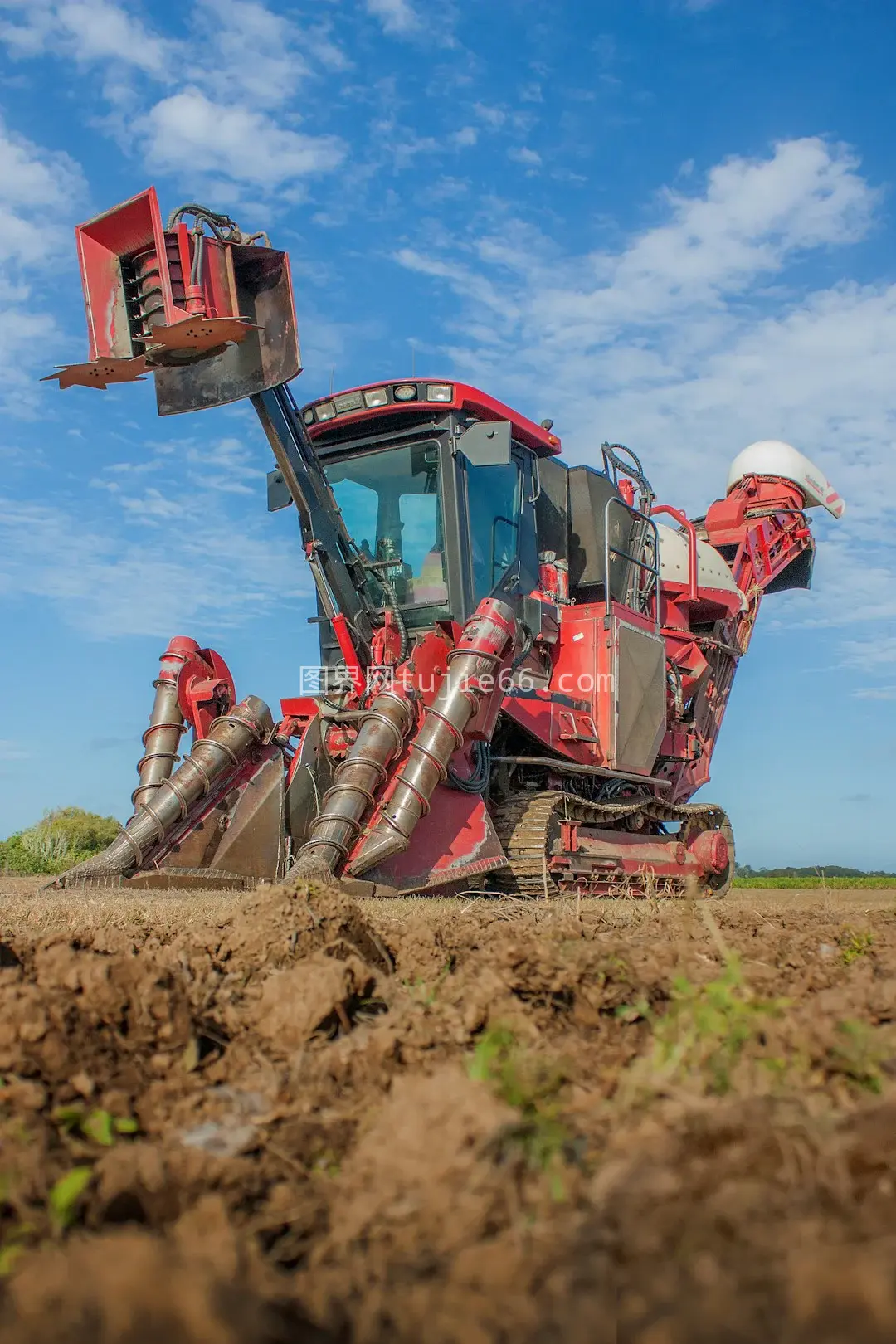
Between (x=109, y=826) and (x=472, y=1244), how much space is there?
16792 millimetres

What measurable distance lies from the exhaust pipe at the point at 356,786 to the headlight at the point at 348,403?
2767mm

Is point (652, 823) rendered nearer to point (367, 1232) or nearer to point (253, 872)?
point (253, 872)

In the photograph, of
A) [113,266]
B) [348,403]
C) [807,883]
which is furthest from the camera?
[807,883]

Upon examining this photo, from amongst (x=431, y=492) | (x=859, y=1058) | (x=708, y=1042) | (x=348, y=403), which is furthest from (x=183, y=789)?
A: (x=859, y=1058)

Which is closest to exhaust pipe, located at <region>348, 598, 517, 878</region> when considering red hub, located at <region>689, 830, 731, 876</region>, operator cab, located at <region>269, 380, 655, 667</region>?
operator cab, located at <region>269, 380, 655, 667</region>

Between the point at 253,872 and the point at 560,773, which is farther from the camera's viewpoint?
the point at 560,773

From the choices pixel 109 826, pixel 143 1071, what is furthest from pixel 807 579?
pixel 143 1071

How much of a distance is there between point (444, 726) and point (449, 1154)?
660 centimetres

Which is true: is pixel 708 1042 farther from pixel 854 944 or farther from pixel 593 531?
pixel 593 531

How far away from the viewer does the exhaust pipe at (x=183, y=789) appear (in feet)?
26.0

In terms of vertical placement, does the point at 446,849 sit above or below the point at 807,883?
above

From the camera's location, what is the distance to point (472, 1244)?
1.28 meters

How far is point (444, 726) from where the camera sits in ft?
26.5

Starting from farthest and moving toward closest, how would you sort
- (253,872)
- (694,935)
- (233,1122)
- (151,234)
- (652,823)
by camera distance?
1. (652,823)
2. (253,872)
3. (151,234)
4. (694,935)
5. (233,1122)
